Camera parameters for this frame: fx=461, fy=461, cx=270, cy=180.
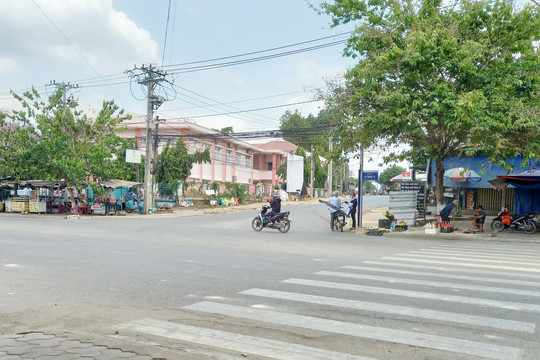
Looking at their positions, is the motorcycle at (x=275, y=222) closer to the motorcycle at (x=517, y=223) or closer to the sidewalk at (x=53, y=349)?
the motorcycle at (x=517, y=223)

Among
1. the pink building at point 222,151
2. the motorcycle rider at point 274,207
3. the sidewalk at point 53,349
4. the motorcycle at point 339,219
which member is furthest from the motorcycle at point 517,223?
the pink building at point 222,151

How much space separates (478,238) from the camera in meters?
17.4

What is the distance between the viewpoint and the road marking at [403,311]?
5.00m

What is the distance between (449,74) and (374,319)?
14.4 meters

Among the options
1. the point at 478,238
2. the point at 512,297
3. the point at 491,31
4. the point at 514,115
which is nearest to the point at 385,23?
the point at 491,31

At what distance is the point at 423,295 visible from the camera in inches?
253

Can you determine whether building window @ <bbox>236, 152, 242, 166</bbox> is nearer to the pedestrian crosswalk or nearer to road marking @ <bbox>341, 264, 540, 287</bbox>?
road marking @ <bbox>341, 264, 540, 287</bbox>

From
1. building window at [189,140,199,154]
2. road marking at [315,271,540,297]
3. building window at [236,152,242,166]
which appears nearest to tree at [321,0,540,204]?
road marking at [315,271,540,297]

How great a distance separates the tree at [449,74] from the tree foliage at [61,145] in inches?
724

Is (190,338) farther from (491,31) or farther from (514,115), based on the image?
(491,31)

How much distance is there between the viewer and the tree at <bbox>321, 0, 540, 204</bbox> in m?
16.1

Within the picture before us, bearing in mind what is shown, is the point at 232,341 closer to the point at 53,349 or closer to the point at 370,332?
the point at 370,332

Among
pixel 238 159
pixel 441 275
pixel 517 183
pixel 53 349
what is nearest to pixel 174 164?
pixel 238 159

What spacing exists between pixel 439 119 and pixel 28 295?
1530cm
